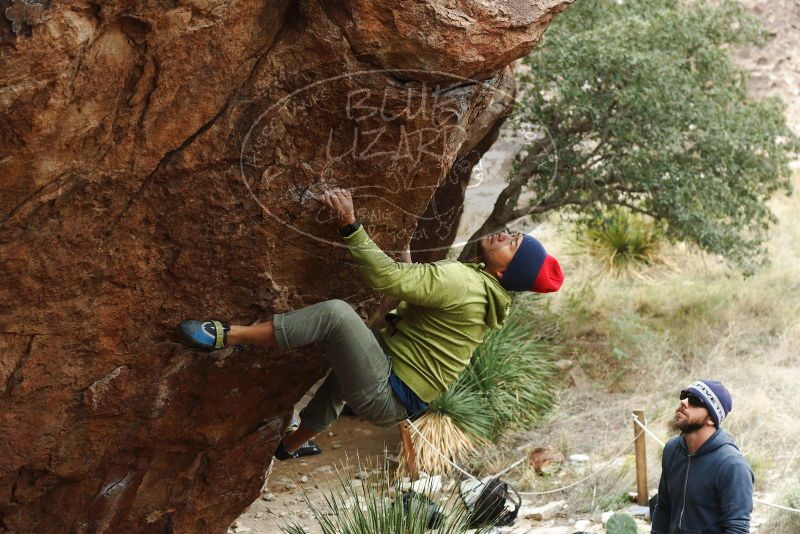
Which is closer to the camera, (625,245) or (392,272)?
(392,272)

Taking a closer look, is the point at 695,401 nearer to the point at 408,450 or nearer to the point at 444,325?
the point at 444,325

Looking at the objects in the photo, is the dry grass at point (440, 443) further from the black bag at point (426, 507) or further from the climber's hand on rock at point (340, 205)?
the climber's hand on rock at point (340, 205)

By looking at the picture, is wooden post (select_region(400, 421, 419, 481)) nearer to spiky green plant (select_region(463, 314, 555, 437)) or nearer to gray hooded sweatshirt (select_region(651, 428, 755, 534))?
spiky green plant (select_region(463, 314, 555, 437))

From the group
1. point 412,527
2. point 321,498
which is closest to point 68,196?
point 412,527

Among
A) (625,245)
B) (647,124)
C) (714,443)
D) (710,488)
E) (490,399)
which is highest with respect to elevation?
(647,124)

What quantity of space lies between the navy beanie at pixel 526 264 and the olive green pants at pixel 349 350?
83 centimetres

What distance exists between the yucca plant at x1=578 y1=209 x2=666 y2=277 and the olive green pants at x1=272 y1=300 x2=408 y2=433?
27.9 feet

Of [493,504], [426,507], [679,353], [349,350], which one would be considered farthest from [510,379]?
[349,350]

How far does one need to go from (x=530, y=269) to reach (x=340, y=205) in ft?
3.75

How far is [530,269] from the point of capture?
5.43 metres

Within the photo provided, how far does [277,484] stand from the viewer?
30.1ft

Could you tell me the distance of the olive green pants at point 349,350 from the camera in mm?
5012

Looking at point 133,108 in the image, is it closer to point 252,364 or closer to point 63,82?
point 63,82

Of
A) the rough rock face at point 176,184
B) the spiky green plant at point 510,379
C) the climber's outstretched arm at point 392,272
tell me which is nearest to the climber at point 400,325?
the climber's outstretched arm at point 392,272
